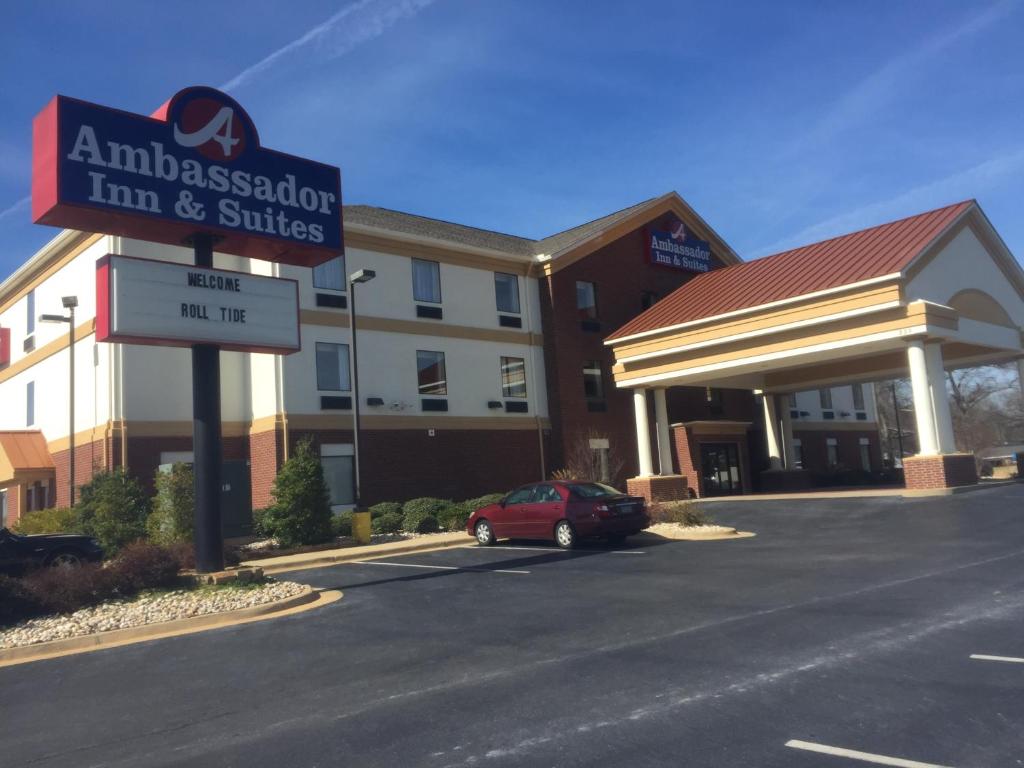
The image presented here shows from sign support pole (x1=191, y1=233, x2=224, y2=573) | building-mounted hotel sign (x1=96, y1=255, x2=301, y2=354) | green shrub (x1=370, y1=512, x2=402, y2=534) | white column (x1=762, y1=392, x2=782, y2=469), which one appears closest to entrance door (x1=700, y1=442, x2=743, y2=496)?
white column (x1=762, y1=392, x2=782, y2=469)

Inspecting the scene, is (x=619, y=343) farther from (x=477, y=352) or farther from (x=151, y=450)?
(x=151, y=450)

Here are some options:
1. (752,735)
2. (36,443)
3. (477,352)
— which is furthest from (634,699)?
(36,443)

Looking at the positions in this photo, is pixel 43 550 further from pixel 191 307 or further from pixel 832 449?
pixel 832 449

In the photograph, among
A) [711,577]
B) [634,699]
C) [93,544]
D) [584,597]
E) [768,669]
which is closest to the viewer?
[634,699]

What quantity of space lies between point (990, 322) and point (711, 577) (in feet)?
65.8

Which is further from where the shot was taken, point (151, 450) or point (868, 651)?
point (151, 450)

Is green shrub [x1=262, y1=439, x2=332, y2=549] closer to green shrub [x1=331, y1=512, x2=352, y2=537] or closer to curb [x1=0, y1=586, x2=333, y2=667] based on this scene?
green shrub [x1=331, y1=512, x2=352, y2=537]

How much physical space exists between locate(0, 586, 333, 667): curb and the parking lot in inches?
22.6

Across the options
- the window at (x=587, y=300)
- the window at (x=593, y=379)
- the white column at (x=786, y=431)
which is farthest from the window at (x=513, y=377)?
the white column at (x=786, y=431)

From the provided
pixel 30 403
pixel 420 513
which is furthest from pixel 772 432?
pixel 30 403

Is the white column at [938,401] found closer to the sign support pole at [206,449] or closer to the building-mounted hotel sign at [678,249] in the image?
the building-mounted hotel sign at [678,249]

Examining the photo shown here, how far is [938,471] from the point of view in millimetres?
21688

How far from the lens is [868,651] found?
24.2 ft

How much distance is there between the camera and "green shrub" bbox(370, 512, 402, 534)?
23.3 metres
